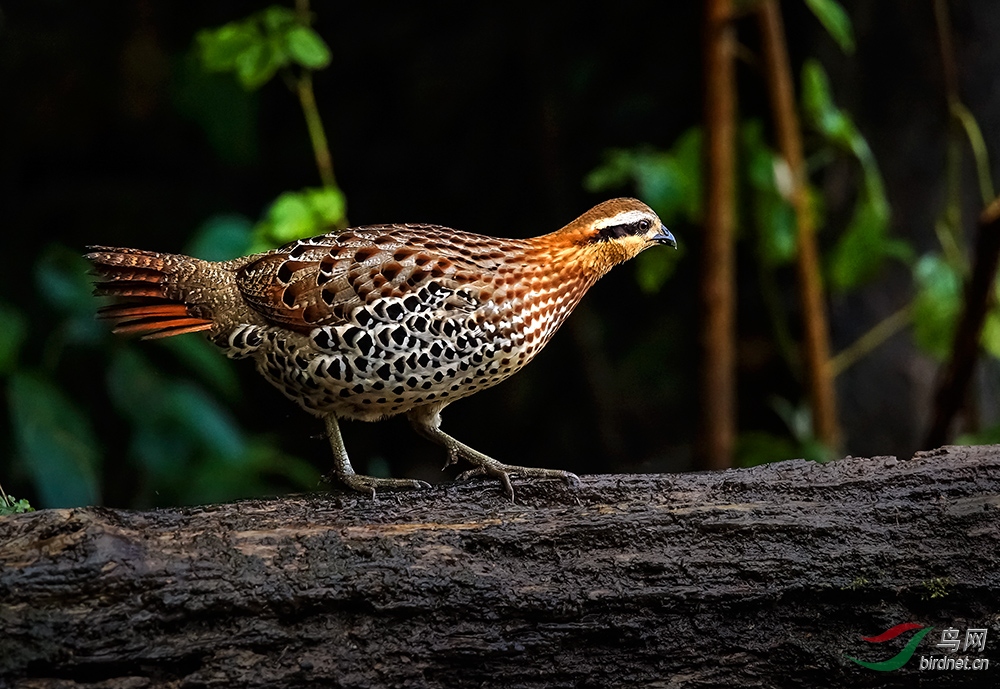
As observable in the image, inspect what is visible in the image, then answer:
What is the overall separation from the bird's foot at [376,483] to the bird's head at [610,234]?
2.67ft

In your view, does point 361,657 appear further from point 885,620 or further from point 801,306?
point 801,306

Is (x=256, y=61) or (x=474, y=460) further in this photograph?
(x=256, y=61)

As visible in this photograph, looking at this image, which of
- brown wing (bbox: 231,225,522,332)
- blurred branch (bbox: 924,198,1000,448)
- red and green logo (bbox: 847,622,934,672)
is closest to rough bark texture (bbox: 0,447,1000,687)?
red and green logo (bbox: 847,622,934,672)

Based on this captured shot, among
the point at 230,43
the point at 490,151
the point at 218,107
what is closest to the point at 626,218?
the point at 230,43

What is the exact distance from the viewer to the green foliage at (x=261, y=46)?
12.3 feet

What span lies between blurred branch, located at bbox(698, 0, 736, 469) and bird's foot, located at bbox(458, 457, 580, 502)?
167 centimetres

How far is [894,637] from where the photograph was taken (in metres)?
2.61

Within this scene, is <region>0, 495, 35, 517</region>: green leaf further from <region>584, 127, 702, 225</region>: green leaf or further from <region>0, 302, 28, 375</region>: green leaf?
<region>584, 127, 702, 225</region>: green leaf

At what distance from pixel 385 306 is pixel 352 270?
0.53 feet

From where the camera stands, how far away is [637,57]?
5.65 m

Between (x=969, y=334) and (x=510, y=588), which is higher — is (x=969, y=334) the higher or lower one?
the lower one

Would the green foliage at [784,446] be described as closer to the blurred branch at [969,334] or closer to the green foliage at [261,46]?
the blurred branch at [969,334]

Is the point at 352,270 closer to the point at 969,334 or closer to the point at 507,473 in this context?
the point at 507,473

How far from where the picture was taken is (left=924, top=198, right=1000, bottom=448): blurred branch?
4.00 meters
